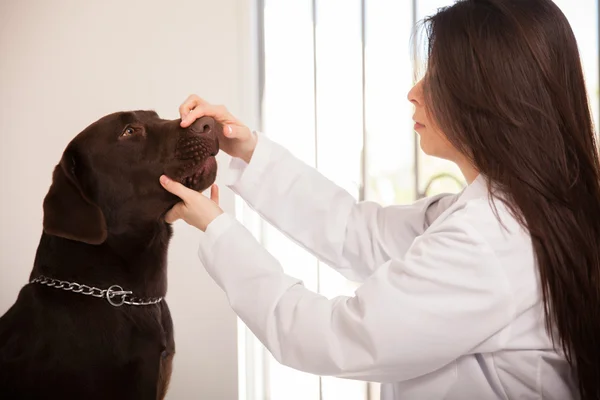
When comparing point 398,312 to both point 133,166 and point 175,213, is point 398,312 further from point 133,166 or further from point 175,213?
point 133,166

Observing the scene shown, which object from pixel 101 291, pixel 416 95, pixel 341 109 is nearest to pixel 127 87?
pixel 341 109

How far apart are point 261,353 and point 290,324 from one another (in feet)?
5.39

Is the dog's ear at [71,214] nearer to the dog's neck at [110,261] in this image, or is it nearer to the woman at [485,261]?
the dog's neck at [110,261]

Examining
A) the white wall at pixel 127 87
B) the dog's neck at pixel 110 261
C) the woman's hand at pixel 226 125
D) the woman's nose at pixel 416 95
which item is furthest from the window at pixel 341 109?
the dog's neck at pixel 110 261

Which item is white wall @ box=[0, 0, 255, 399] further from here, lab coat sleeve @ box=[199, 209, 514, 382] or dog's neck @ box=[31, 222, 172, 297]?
lab coat sleeve @ box=[199, 209, 514, 382]

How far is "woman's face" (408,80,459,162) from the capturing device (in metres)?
1.30

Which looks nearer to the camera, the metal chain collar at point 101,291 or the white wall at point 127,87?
the metal chain collar at point 101,291

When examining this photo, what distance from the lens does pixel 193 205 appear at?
124cm

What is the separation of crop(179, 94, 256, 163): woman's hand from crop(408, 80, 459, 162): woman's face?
43 cm

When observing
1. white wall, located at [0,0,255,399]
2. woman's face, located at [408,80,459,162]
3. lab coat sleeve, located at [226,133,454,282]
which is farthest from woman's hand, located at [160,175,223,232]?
white wall, located at [0,0,255,399]

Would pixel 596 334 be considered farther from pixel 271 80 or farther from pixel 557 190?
pixel 271 80

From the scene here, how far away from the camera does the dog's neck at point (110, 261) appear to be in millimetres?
1285

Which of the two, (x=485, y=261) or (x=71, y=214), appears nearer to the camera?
(x=485, y=261)

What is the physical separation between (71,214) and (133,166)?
Result: 0.17m
